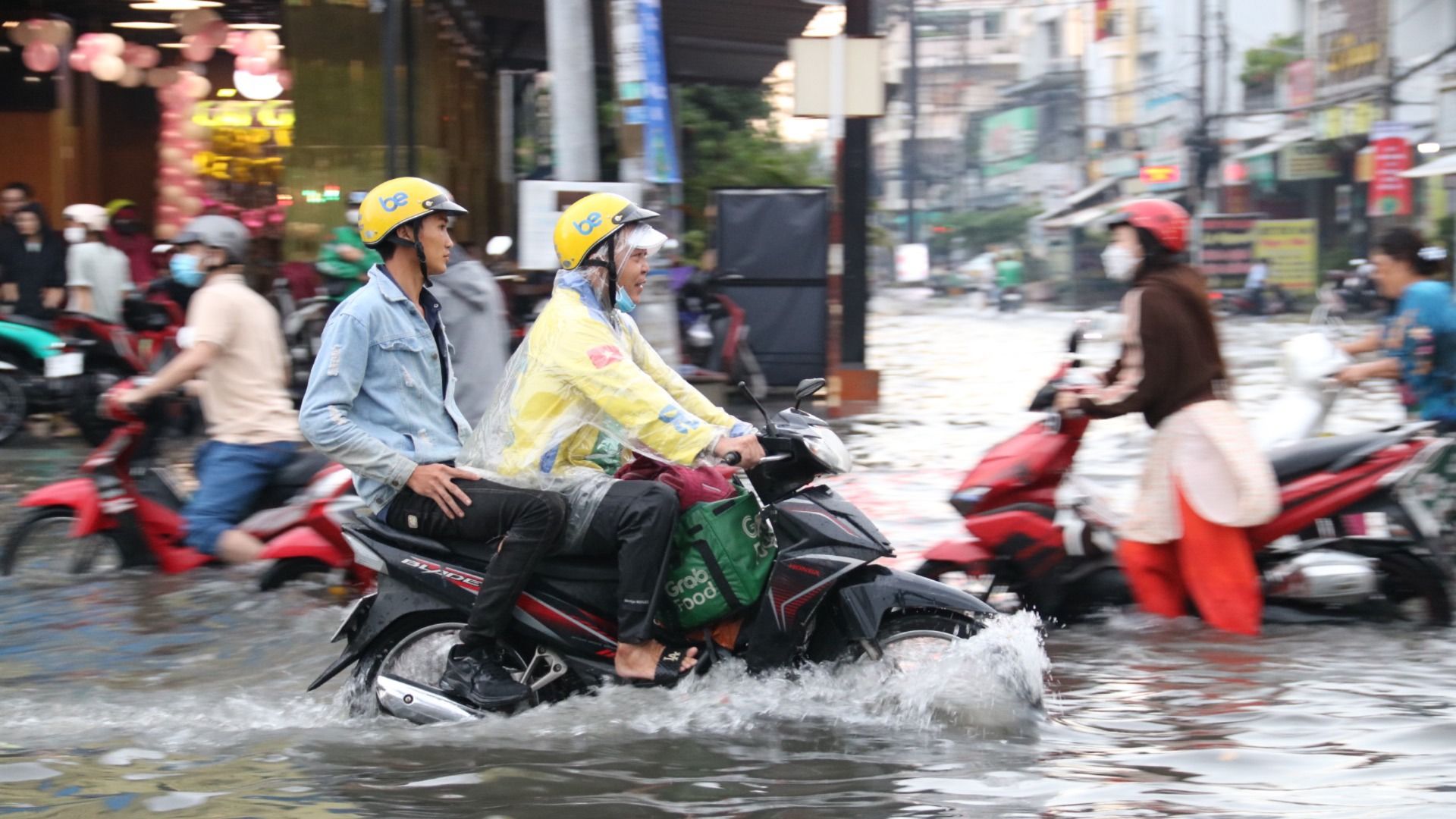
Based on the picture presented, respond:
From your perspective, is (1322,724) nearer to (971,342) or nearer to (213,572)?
(213,572)

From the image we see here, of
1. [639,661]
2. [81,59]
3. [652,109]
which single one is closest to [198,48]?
[81,59]

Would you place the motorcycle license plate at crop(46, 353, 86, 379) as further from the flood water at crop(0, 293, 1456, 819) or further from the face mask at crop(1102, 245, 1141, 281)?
the face mask at crop(1102, 245, 1141, 281)

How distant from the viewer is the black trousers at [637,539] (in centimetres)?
456

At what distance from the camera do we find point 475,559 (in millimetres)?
4738

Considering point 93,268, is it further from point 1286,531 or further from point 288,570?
point 1286,531

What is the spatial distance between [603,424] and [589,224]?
1.97 feet

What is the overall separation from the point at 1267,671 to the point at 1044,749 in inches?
53.0

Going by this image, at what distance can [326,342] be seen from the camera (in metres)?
4.58

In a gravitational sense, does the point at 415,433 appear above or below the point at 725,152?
below

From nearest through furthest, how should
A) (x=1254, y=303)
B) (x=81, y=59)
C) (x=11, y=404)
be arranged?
(x=11, y=404) < (x=81, y=59) < (x=1254, y=303)

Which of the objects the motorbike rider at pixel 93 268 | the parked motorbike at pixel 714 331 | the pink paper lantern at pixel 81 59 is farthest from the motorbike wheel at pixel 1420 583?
the pink paper lantern at pixel 81 59

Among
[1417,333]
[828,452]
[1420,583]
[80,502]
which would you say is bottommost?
[1420,583]

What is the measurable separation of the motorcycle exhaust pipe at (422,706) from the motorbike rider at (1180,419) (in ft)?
8.37

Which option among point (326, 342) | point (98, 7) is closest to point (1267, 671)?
point (326, 342)
